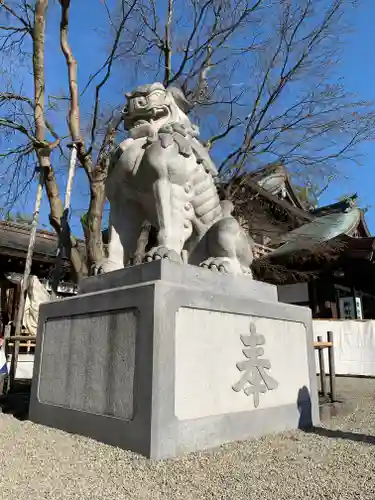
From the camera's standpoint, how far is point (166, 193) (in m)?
3.46

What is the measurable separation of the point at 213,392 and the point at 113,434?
752 mm

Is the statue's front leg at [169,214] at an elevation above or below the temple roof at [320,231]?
below

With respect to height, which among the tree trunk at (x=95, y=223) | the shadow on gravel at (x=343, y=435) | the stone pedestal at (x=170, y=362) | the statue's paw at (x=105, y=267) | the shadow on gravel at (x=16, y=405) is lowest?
the shadow on gravel at (x=343, y=435)

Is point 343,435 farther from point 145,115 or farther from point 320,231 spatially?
point 320,231

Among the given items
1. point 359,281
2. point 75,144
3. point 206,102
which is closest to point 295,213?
point 359,281

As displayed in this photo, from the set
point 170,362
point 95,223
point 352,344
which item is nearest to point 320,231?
point 352,344

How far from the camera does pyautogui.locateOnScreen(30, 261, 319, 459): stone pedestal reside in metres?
2.70

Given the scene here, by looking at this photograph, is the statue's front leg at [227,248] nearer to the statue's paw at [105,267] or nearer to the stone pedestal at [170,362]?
the stone pedestal at [170,362]

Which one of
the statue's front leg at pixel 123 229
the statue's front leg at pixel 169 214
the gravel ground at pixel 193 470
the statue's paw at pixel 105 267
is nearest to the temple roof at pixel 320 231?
the statue's front leg at pixel 123 229

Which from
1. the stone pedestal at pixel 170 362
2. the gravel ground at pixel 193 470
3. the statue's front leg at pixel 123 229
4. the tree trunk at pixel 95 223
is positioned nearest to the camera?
the gravel ground at pixel 193 470

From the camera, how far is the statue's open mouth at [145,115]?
12.6 feet

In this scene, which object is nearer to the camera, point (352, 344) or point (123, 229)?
point (123, 229)

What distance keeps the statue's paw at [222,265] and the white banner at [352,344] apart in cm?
736

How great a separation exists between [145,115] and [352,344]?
8.72 m
